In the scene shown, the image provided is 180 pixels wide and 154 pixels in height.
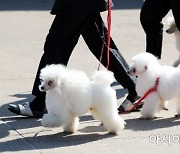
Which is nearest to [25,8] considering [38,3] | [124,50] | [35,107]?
[38,3]

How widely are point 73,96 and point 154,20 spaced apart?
2.27 meters

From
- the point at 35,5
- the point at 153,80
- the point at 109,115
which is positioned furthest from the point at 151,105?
the point at 35,5

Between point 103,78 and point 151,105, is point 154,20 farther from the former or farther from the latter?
point 103,78

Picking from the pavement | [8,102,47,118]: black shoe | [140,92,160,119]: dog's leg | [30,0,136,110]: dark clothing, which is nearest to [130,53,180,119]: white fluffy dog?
[140,92,160,119]: dog's leg

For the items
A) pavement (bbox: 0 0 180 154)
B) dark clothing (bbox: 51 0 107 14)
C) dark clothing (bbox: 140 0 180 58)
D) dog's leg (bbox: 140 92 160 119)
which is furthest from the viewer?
dark clothing (bbox: 140 0 180 58)

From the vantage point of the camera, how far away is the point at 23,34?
1110 cm

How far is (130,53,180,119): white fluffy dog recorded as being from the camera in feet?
19.6

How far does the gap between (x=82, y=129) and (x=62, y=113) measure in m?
0.51

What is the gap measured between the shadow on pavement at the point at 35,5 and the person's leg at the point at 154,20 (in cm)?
763

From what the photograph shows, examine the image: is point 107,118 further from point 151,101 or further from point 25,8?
point 25,8

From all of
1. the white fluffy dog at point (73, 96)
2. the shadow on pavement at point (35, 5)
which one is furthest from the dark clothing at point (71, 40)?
the shadow on pavement at point (35, 5)

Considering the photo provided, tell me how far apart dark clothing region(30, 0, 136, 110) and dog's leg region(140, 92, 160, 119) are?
468 millimetres

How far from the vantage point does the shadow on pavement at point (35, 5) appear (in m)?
14.7

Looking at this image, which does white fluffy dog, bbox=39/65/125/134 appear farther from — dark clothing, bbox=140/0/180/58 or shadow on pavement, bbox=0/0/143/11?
shadow on pavement, bbox=0/0/143/11
